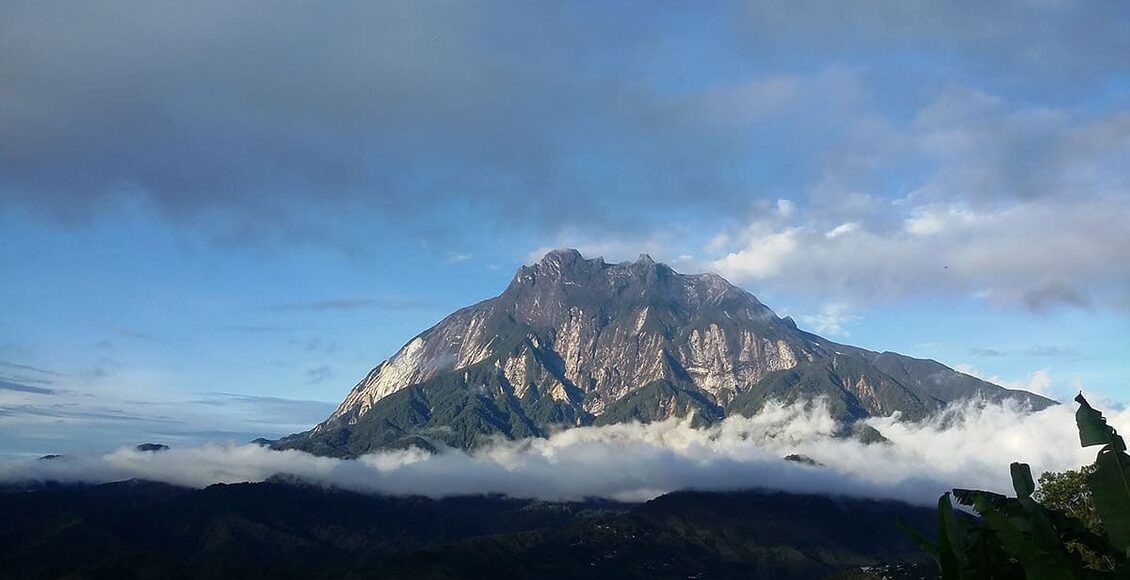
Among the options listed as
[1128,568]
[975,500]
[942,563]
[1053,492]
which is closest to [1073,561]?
[1128,568]

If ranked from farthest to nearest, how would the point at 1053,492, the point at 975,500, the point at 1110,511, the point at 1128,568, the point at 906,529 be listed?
the point at 1053,492 < the point at 975,500 < the point at 906,529 < the point at 1110,511 < the point at 1128,568

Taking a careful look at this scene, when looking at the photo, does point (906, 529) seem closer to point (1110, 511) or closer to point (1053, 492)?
point (1110, 511)

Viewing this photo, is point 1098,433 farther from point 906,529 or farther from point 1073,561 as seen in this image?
point 906,529

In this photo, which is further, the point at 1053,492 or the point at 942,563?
the point at 1053,492

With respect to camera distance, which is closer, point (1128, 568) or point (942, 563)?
point (1128, 568)

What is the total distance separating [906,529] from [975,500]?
213 centimetres

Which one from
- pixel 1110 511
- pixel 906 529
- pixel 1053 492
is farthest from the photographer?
pixel 1053 492

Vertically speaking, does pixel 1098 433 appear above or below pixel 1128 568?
above

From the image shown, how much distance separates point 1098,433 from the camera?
15727 mm

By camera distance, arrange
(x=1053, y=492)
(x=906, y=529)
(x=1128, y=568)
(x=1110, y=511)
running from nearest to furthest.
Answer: (x=1128, y=568), (x=1110, y=511), (x=906, y=529), (x=1053, y=492)

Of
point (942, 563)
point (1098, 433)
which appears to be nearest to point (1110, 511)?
point (1098, 433)

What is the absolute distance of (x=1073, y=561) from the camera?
14.6 m

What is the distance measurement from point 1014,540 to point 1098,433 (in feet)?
8.16

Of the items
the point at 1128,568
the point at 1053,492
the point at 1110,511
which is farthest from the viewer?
the point at 1053,492
